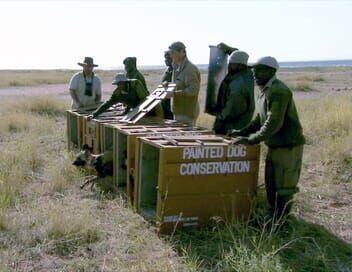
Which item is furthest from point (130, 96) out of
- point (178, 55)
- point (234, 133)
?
point (234, 133)

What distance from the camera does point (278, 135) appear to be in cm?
486

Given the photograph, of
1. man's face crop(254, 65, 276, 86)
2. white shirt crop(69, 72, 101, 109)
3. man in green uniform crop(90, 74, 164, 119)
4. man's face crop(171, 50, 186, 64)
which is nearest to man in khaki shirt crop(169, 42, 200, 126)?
man's face crop(171, 50, 186, 64)

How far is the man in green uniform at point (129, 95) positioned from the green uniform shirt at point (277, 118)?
239 cm

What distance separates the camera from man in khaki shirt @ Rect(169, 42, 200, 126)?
6406mm

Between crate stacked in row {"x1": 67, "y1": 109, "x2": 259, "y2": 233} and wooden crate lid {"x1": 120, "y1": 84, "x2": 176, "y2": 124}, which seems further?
wooden crate lid {"x1": 120, "y1": 84, "x2": 176, "y2": 124}

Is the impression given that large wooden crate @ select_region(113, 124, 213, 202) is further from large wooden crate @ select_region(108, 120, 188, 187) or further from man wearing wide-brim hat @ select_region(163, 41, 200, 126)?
man wearing wide-brim hat @ select_region(163, 41, 200, 126)

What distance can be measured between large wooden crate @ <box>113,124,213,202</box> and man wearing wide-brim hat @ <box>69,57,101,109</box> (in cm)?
274

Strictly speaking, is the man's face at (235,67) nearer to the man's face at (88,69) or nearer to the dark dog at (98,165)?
the dark dog at (98,165)

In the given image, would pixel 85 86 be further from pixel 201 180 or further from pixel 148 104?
pixel 201 180

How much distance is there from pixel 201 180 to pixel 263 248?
88cm

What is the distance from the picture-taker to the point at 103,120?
6852 mm

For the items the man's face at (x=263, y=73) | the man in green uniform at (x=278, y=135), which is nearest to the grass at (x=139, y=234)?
the man in green uniform at (x=278, y=135)

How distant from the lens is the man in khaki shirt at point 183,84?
6.41 metres

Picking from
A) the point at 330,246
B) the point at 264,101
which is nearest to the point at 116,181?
the point at 264,101
